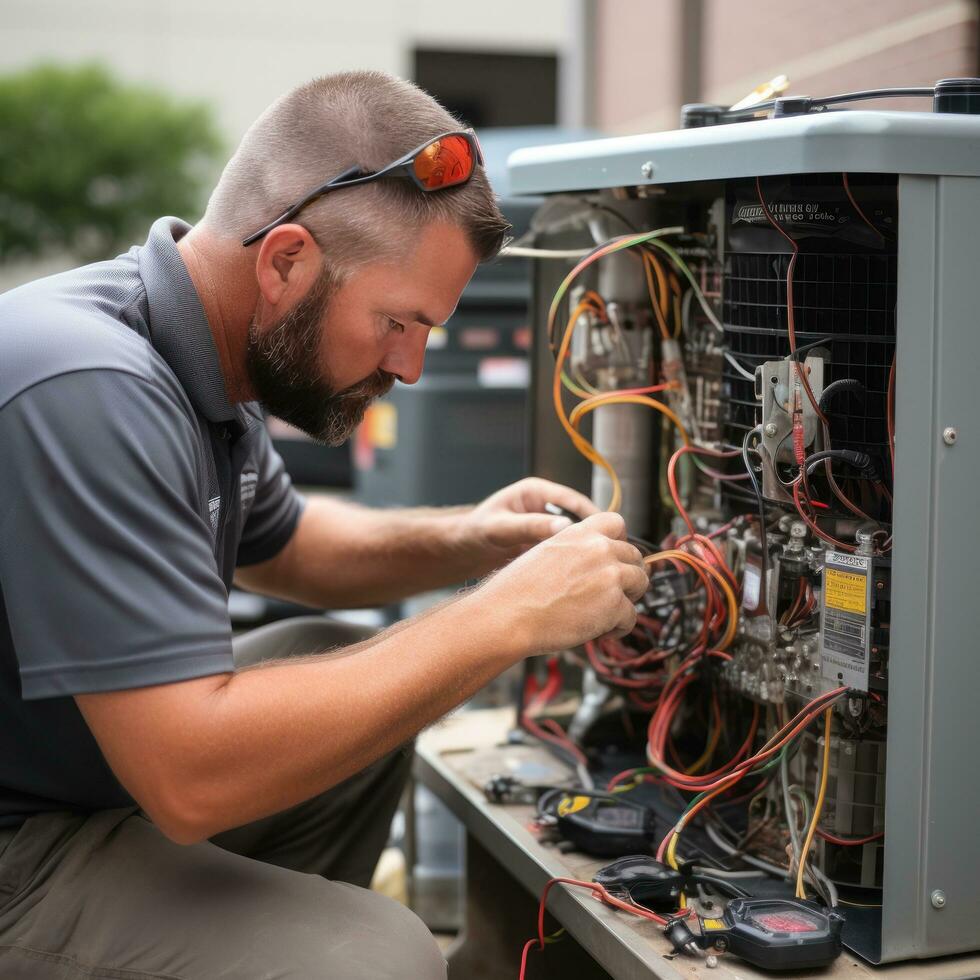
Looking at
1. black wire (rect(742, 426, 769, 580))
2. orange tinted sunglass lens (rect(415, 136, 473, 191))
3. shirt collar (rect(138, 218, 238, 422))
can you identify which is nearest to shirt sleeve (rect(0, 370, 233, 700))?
shirt collar (rect(138, 218, 238, 422))

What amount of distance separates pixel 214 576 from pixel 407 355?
16.7 inches

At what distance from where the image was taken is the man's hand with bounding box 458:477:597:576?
1.83 metres

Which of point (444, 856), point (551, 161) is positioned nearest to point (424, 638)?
point (551, 161)

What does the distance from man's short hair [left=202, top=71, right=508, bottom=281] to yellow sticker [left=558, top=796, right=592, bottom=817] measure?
0.79m

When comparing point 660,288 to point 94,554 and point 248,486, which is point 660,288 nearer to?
point 248,486

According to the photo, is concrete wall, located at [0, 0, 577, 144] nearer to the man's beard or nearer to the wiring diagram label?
the man's beard

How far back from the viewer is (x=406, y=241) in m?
1.48

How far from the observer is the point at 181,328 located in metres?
1.49

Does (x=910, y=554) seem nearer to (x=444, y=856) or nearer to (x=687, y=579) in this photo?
(x=687, y=579)

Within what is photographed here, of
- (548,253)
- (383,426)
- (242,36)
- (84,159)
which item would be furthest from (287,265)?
(242,36)

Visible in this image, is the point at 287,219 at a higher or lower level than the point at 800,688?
higher

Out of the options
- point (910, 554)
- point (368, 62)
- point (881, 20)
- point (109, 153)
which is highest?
point (368, 62)

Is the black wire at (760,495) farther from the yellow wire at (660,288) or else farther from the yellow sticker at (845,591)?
the yellow wire at (660,288)

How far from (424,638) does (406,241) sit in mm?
495
